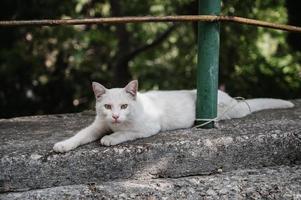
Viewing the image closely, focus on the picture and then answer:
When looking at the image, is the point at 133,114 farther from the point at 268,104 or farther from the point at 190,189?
the point at 268,104

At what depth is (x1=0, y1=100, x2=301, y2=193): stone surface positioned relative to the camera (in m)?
2.62

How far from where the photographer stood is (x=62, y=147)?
2.66 metres

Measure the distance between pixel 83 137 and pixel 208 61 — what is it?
3.06 feet

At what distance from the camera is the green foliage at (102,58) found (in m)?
5.78

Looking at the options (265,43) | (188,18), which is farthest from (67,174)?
(265,43)

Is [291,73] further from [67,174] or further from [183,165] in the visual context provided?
[67,174]

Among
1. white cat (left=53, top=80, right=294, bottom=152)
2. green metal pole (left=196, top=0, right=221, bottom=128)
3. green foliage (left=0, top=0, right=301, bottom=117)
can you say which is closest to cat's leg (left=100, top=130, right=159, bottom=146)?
white cat (left=53, top=80, right=294, bottom=152)

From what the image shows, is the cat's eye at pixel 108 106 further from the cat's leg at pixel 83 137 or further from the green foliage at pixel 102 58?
the green foliage at pixel 102 58

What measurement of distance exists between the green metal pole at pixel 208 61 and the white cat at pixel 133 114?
0.19 metres

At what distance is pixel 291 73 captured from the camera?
5715mm

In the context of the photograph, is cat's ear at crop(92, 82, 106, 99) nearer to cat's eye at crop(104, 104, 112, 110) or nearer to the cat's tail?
cat's eye at crop(104, 104, 112, 110)

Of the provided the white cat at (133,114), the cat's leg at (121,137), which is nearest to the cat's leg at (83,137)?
the white cat at (133,114)

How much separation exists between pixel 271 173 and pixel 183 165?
0.53 meters

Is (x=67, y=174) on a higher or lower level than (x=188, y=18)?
lower
